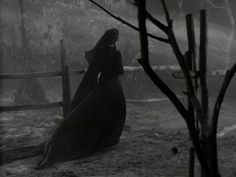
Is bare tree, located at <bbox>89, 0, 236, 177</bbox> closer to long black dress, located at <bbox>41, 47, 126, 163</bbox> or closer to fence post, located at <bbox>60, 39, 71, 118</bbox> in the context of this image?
long black dress, located at <bbox>41, 47, 126, 163</bbox>

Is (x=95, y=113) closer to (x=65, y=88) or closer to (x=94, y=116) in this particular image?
(x=94, y=116)

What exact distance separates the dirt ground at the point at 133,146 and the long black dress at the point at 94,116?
17 centimetres

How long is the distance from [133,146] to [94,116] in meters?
0.68

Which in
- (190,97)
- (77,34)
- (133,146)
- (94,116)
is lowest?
(133,146)

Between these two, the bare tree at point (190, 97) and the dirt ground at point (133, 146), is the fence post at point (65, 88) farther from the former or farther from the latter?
the bare tree at point (190, 97)

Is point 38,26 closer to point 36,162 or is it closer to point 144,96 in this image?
point 144,96

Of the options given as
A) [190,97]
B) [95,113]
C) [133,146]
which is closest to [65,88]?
[95,113]

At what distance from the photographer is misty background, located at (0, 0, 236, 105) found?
1020cm

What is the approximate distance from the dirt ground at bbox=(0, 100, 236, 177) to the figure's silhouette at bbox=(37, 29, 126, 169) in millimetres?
166

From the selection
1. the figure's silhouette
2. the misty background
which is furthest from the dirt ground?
the misty background

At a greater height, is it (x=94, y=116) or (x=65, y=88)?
(x=65, y=88)

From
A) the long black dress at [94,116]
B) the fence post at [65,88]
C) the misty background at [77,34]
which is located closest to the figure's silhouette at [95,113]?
the long black dress at [94,116]

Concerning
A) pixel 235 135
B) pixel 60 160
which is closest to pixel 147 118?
pixel 235 135

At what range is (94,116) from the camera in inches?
194
